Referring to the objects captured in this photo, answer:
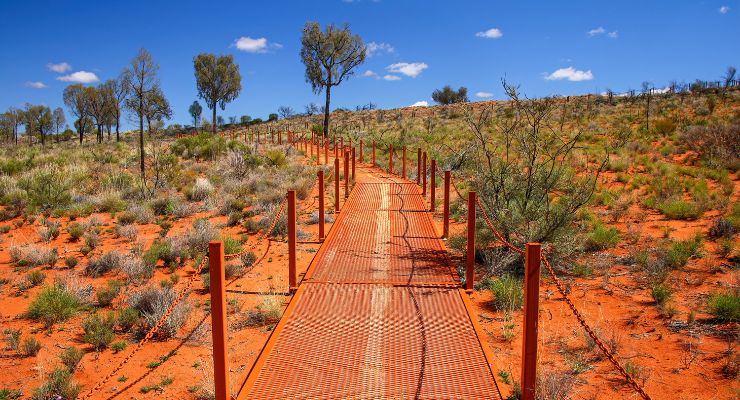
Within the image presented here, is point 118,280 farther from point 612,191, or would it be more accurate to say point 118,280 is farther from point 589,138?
point 589,138

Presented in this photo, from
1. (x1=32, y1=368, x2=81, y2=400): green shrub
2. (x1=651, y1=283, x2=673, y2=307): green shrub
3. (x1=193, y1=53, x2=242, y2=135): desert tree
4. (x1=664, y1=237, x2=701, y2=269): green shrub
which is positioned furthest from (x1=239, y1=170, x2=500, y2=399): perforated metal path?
(x1=193, y1=53, x2=242, y2=135): desert tree

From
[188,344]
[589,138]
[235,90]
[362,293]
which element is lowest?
[188,344]

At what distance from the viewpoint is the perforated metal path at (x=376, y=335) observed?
4.02 meters

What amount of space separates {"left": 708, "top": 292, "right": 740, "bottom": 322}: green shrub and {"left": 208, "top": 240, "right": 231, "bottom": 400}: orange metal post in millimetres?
5277

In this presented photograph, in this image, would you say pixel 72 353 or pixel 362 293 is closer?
pixel 72 353

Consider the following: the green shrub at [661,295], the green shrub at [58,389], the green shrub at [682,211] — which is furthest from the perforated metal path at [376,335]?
the green shrub at [682,211]

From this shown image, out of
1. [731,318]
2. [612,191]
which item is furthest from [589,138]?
[731,318]

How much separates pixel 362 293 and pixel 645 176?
1305 centimetres

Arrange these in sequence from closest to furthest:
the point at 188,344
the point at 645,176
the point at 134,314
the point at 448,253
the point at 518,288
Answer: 1. the point at 188,344
2. the point at 134,314
3. the point at 518,288
4. the point at 448,253
5. the point at 645,176

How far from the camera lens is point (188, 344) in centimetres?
530

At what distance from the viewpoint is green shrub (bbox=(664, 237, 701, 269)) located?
7.26 meters

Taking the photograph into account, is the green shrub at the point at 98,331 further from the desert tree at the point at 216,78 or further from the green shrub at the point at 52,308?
the desert tree at the point at 216,78

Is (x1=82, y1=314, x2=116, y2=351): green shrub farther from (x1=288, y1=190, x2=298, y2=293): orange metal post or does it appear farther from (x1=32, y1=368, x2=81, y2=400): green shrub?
(x1=288, y1=190, x2=298, y2=293): orange metal post

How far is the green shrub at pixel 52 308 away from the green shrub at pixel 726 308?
25.0 ft
